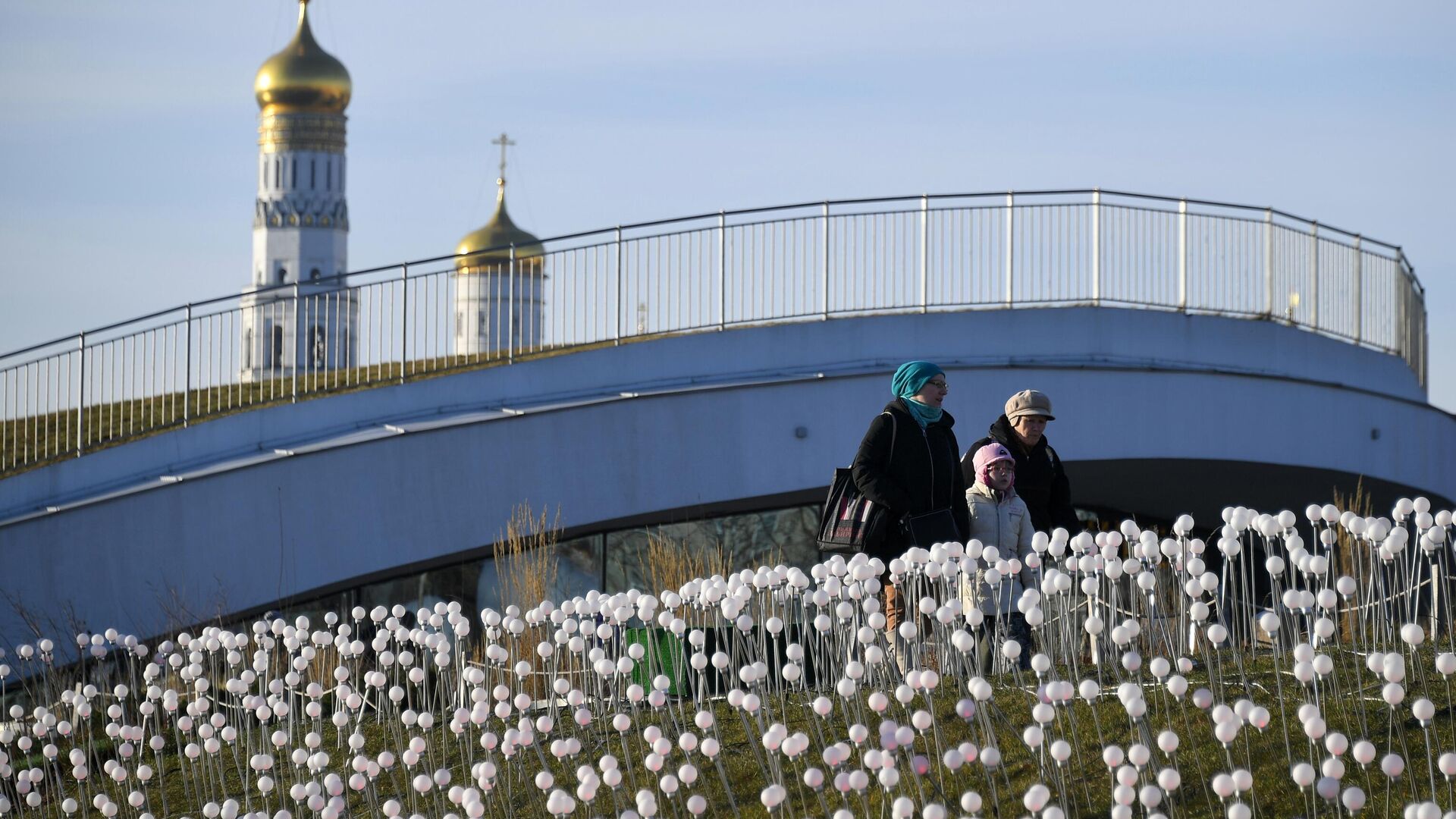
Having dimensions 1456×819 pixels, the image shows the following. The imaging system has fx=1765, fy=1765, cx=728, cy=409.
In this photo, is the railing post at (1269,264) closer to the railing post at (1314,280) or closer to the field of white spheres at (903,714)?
the railing post at (1314,280)

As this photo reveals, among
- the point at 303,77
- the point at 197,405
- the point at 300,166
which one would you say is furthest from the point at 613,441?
the point at 300,166

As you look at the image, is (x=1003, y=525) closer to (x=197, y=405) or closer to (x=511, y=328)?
(x=511, y=328)

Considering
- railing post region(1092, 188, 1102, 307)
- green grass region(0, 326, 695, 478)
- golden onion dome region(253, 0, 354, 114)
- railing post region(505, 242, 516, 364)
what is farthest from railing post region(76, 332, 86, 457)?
golden onion dome region(253, 0, 354, 114)

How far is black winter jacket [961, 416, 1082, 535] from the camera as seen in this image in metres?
9.55

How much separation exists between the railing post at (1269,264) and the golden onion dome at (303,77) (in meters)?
71.9

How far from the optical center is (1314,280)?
20.4 meters

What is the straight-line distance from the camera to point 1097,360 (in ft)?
62.4

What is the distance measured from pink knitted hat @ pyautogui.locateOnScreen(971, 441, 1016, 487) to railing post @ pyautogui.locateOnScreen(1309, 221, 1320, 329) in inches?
481

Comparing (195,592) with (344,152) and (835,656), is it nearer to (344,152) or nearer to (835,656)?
(835,656)

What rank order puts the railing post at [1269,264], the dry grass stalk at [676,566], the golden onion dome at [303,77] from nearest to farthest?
the dry grass stalk at [676,566] → the railing post at [1269,264] → the golden onion dome at [303,77]

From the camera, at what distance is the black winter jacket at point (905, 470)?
29.9 ft

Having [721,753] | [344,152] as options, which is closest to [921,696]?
[721,753]

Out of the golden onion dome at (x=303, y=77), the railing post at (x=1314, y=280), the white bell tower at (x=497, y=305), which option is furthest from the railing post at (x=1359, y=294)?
the golden onion dome at (x=303, y=77)

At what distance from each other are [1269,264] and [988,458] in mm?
11842
